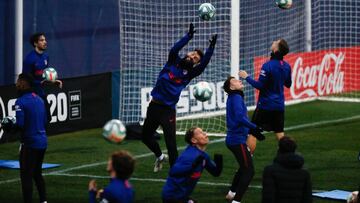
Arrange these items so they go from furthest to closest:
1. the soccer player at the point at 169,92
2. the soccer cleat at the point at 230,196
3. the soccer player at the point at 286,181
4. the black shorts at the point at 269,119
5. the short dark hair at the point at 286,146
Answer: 1. the black shorts at the point at 269,119
2. the soccer player at the point at 169,92
3. the soccer cleat at the point at 230,196
4. the short dark hair at the point at 286,146
5. the soccer player at the point at 286,181

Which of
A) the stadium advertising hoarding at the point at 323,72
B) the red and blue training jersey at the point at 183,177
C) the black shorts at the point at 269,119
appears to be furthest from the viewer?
the stadium advertising hoarding at the point at 323,72

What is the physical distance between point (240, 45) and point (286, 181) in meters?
15.5

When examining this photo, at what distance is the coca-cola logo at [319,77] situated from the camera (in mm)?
29969

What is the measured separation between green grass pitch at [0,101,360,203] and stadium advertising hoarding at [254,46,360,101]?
2228mm

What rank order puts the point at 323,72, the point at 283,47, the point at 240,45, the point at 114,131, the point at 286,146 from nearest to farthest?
the point at 114,131 < the point at 286,146 < the point at 283,47 < the point at 240,45 < the point at 323,72

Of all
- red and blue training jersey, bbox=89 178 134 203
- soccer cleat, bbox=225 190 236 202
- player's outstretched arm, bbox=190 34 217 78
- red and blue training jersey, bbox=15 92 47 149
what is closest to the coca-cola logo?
player's outstretched arm, bbox=190 34 217 78

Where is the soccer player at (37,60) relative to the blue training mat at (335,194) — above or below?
above

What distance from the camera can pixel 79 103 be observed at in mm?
25188

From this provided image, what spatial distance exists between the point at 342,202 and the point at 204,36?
34.9 ft

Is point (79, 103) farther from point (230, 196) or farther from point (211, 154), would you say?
point (230, 196)

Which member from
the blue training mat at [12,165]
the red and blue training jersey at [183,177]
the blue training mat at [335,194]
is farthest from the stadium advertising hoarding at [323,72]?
the red and blue training jersey at [183,177]

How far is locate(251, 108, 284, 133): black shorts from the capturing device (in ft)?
63.2

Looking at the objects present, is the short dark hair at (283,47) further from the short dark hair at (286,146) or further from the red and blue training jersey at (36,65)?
the short dark hair at (286,146)

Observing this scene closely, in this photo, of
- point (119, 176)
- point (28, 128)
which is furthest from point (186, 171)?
point (28, 128)
